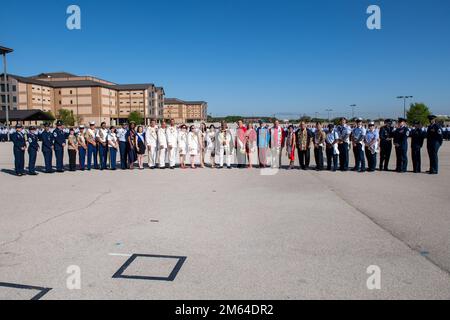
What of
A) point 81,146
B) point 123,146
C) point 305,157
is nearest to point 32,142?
point 81,146

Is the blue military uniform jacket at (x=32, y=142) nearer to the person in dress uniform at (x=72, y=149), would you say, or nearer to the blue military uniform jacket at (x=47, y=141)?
the blue military uniform jacket at (x=47, y=141)

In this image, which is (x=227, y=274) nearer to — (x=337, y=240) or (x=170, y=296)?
(x=170, y=296)

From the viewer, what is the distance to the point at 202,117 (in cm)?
15975

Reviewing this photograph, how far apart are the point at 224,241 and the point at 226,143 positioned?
390 inches

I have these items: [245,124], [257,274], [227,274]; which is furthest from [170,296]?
[245,124]

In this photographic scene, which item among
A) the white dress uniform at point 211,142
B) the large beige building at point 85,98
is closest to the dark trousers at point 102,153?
the white dress uniform at point 211,142

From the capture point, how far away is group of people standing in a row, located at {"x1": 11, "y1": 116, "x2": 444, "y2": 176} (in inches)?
521

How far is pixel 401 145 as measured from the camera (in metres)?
13.3

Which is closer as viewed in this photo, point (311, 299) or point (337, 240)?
point (311, 299)

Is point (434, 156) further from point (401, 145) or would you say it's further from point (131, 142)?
point (131, 142)

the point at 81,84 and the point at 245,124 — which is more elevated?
the point at 81,84

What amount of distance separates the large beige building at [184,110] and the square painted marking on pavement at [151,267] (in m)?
146
